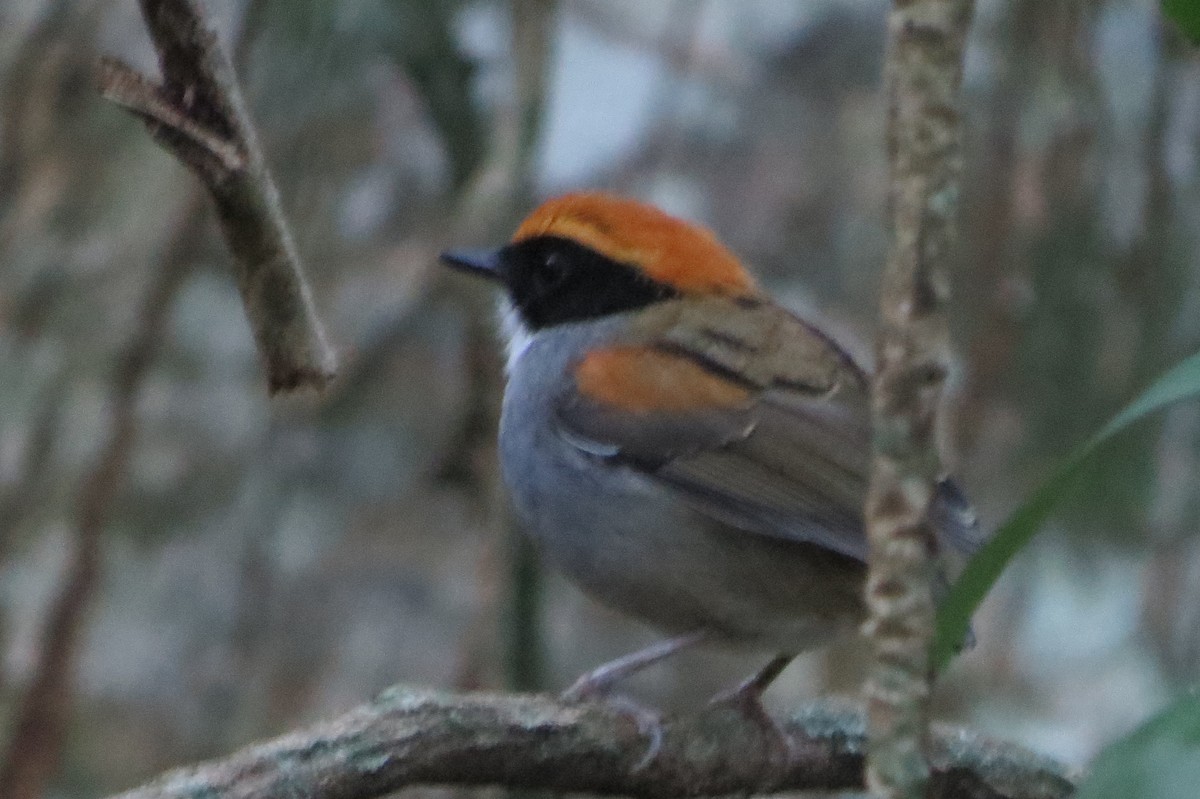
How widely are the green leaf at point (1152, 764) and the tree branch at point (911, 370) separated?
0.62ft

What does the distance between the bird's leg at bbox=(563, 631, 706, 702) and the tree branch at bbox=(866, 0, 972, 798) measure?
1318 mm

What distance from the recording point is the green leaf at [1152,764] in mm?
1745

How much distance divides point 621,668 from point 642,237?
1.09 metres

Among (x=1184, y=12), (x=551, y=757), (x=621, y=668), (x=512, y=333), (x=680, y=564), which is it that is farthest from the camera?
(x=512, y=333)

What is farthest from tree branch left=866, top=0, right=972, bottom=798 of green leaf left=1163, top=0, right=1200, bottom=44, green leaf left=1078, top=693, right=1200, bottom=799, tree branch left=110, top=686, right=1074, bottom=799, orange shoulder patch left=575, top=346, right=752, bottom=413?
orange shoulder patch left=575, top=346, right=752, bottom=413

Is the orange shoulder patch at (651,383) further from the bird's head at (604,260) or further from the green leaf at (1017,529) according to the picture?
the green leaf at (1017,529)

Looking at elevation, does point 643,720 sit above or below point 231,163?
below

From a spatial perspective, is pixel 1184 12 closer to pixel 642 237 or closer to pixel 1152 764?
pixel 1152 764

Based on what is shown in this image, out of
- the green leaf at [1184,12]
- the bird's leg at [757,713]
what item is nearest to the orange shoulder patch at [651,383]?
the bird's leg at [757,713]

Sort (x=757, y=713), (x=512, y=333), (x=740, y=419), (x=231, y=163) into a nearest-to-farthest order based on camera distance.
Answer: (x=231, y=163), (x=757, y=713), (x=740, y=419), (x=512, y=333)

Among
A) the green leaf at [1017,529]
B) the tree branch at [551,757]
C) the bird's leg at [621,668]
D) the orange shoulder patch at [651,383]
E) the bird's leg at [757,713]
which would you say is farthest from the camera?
the orange shoulder patch at [651,383]

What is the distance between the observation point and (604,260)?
397 centimetres

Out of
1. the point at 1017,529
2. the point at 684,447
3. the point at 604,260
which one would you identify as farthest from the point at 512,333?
the point at 1017,529

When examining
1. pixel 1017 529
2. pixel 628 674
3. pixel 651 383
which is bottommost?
pixel 628 674
